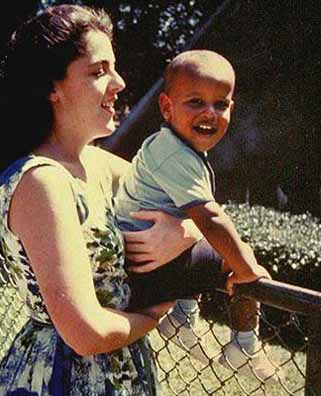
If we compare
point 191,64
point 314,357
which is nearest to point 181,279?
point 314,357

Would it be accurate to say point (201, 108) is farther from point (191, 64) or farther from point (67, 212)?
point (67, 212)

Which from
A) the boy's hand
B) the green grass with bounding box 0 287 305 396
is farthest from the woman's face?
the green grass with bounding box 0 287 305 396

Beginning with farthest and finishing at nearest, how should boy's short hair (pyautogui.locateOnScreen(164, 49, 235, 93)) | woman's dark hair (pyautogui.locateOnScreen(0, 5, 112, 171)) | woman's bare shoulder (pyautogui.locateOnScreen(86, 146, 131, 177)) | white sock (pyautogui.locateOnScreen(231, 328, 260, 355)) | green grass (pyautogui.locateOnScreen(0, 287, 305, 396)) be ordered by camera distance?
green grass (pyautogui.locateOnScreen(0, 287, 305, 396)) → white sock (pyautogui.locateOnScreen(231, 328, 260, 355)) → boy's short hair (pyautogui.locateOnScreen(164, 49, 235, 93)) → woman's bare shoulder (pyautogui.locateOnScreen(86, 146, 131, 177)) → woman's dark hair (pyautogui.locateOnScreen(0, 5, 112, 171))

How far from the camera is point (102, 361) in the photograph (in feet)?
6.68

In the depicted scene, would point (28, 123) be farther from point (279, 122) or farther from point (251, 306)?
point (279, 122)

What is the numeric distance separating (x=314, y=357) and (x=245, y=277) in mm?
289

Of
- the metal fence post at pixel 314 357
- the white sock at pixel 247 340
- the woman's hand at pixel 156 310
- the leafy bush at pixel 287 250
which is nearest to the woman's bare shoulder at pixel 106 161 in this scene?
the woman's hand at pixel 156 310

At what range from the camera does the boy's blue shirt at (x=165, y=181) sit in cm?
219

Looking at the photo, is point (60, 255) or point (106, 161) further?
point (106, 161)

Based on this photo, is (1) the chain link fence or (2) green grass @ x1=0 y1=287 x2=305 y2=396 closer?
(1) the chain link fence

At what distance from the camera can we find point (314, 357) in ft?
6.13

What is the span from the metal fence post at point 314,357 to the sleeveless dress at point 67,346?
0.49 m

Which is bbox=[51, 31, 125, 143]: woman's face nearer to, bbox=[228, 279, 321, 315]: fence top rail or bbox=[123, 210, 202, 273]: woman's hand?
bbox=[123, 210, 202, 273]: woman's hand

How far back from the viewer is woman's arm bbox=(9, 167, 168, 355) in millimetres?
1705
